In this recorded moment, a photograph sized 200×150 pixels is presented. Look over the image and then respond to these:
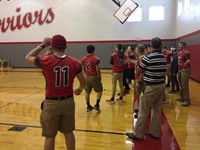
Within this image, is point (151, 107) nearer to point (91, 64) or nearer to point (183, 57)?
point (91, 64)

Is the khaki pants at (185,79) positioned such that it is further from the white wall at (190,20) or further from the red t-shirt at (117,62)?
the white wall at (190,20)

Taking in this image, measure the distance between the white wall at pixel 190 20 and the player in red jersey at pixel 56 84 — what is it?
874 centimetres

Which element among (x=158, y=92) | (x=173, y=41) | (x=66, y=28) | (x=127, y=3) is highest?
(x=127, y=3)

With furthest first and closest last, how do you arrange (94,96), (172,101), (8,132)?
(94,96) → (172,101) → (8,132)

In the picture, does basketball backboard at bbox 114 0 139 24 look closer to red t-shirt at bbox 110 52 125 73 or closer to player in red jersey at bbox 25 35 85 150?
red t-shirt at bbox 110 52 125 73

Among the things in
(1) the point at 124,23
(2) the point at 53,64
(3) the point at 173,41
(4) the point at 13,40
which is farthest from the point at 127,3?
(2) the point at 53,64

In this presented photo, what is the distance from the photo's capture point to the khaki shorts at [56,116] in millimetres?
2615

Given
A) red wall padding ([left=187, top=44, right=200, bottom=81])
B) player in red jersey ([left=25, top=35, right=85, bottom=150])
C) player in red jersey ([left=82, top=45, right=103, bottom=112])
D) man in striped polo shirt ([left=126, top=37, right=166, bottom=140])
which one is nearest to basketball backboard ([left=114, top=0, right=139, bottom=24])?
red wall padding ([left=187, top=44, right=200, bottom=81])

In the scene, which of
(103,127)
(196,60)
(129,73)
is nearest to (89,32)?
(196,60)

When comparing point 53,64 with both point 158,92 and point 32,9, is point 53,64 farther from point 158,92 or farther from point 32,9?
point 32,9

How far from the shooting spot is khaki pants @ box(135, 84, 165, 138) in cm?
367

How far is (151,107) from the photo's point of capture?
3.80 meters

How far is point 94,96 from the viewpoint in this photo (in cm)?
759

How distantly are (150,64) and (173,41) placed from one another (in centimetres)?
1317
